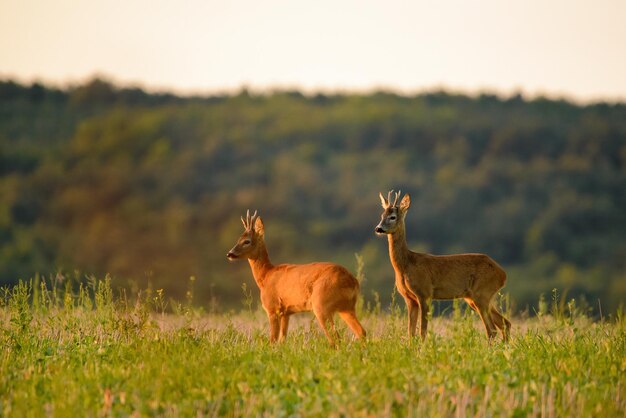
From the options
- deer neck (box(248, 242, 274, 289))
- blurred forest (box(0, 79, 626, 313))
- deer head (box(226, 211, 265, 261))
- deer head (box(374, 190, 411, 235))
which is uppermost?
deer head (box(374, 190, 411, 235))

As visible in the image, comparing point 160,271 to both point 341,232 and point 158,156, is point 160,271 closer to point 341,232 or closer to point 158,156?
point 341,232

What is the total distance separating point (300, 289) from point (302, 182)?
47562 millimetres

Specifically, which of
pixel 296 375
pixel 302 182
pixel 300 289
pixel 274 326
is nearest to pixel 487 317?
pixel 300 289

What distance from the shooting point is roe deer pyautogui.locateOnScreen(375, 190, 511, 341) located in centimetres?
1295

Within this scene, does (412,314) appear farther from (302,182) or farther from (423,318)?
(302,182)

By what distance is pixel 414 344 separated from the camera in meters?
11.1

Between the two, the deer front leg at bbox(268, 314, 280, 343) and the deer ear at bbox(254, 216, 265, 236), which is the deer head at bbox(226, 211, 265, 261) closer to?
the deer ear at bbox(254, 216, 265, 236)

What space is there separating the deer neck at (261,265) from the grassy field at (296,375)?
220 centimetres

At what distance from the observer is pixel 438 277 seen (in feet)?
42.7

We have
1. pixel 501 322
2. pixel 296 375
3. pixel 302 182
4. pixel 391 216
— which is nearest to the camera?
pixel 296 375

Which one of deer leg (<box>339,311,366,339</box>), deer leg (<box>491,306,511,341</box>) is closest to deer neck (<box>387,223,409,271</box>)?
deer leg (<box>339,311,366,339</box>)

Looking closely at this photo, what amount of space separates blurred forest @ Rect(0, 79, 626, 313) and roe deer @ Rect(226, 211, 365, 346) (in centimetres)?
3056

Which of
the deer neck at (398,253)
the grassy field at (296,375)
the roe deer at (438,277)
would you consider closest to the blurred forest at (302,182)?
the roe deer at (438,277)

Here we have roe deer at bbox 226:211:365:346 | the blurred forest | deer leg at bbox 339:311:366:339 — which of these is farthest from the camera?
the blurred forest
